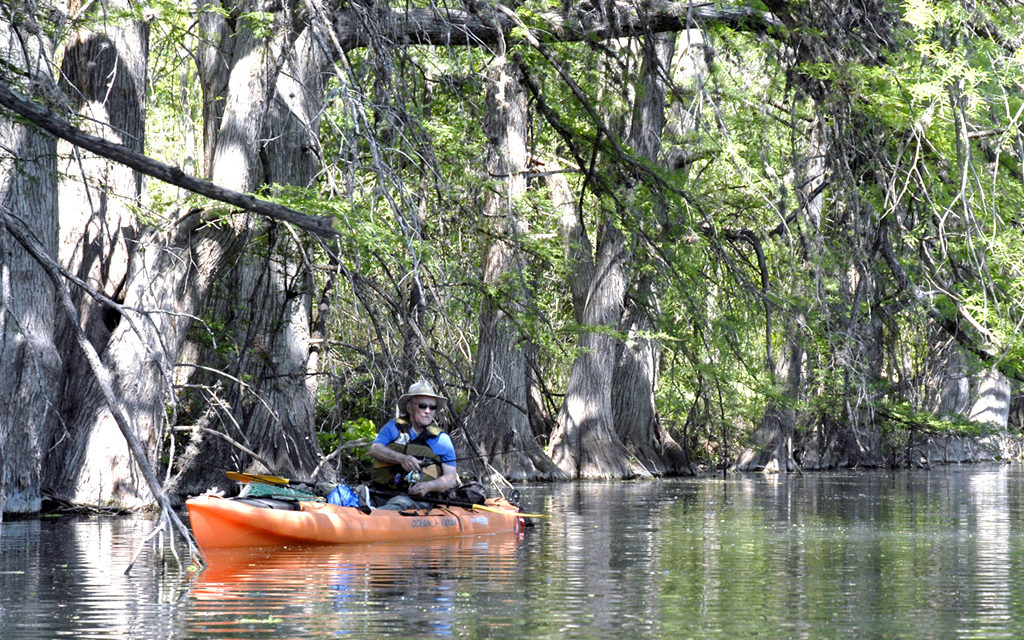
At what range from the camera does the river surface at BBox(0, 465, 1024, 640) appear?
7.00 m

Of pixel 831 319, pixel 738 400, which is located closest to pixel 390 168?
pixel 831 319

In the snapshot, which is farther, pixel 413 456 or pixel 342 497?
pixel 413 456

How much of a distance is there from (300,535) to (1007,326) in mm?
5539

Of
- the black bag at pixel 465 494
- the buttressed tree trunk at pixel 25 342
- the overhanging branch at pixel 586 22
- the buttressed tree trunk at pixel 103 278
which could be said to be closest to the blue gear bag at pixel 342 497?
the black bag at pixel 465 494

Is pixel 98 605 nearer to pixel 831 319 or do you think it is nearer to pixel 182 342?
pixel 831 319

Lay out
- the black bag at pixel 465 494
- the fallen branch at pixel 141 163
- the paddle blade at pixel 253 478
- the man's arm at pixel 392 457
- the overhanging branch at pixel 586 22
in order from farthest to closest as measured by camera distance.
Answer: the black bag at pixel 465 494 → the man's arm at pixel 392 457 → the overhanging branch at pixel 586 22 → the paddle blade at pixel 253 478 → the fallen branch at pixel 141 163

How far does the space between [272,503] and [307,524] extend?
32 cm

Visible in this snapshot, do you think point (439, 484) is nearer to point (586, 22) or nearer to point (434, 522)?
point (434, 522)

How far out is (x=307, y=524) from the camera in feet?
38.4

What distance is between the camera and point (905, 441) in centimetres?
3459

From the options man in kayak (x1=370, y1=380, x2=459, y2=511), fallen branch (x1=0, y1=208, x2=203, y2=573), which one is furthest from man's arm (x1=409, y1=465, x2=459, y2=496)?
fallen branch (x1=0, y1=208, x2=203, y2=573)

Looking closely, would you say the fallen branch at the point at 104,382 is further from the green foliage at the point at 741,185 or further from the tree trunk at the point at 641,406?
the tree trunk at the point at 641,406

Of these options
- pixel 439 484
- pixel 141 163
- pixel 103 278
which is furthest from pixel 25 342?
pixel 141 163

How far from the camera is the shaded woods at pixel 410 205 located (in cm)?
901
